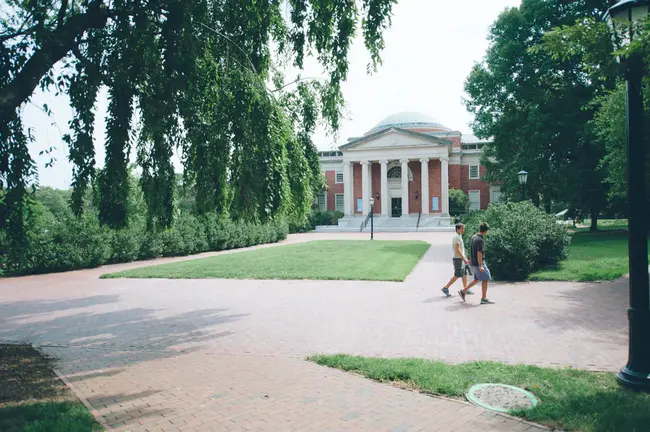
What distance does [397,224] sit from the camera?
2007 inches

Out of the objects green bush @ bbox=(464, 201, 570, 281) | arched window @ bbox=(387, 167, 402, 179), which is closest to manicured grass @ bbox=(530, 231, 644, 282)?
green bush @ bbox=(464, 201, 570, 281)

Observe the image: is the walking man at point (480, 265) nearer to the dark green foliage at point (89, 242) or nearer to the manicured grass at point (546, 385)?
the manicured grass at point (546, 385)

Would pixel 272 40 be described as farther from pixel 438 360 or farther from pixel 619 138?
pixel 619 138

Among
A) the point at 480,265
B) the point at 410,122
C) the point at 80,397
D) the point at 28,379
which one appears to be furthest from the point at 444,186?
the point at 80,397

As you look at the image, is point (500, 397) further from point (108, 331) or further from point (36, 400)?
point (108, 331)

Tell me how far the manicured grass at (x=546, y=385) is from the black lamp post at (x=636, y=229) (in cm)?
34

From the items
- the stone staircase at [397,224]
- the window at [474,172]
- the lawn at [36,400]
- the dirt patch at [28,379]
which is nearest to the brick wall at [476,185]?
the window at [474,172]

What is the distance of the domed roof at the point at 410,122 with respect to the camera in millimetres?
63281

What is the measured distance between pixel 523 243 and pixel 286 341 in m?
8.80

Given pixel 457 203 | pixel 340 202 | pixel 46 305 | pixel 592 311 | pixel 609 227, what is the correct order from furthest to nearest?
pixel 340 202 < pixel 457 203 < pixel 609 227 < pixel 46 305 < pixel 592 311

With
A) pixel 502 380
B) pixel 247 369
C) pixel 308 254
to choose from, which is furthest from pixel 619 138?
pixel 247 369

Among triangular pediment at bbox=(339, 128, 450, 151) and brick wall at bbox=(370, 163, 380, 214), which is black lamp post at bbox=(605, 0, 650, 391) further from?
brick wall at bbox=(370, 163, 380, 214)

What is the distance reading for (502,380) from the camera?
16.6 ft

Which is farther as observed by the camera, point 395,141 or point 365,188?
point 365,188
